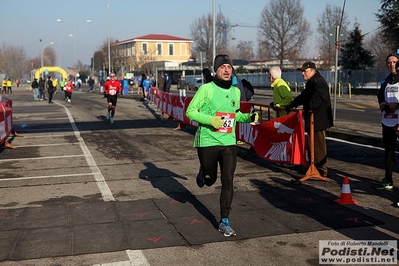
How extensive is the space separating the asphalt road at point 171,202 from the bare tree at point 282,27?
65.4 m

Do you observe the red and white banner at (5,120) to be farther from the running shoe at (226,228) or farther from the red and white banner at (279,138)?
the running shoe at (226,228)

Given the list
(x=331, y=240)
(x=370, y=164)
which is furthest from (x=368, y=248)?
(x=370, y=164)

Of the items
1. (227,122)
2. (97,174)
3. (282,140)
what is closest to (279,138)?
(282,140)

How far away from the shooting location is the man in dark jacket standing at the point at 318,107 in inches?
328

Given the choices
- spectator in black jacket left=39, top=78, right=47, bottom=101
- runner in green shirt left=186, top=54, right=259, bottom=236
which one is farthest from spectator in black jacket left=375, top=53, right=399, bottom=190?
spectator in black jacket left=39, top=78, right=47, bottom=101

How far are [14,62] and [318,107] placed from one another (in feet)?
466

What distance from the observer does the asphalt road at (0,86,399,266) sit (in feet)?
16.6

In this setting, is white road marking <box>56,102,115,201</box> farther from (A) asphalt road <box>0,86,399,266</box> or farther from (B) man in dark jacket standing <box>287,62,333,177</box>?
(B) man in dark jacket standing <box>287,62,333,177</box>

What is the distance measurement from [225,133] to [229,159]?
294mm

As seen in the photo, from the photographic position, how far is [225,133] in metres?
5.64

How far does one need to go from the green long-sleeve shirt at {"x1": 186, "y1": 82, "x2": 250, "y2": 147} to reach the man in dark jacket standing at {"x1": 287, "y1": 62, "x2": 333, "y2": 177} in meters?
3.01

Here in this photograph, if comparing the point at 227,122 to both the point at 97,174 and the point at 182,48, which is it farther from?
the point at 182,48

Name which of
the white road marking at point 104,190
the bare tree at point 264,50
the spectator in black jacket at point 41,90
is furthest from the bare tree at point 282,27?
the white road marking at point 104,190

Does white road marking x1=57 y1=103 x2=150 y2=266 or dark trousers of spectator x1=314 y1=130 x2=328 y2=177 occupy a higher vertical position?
dark trousers of spectator x1=314 y1=130 x2=328 y2=177
